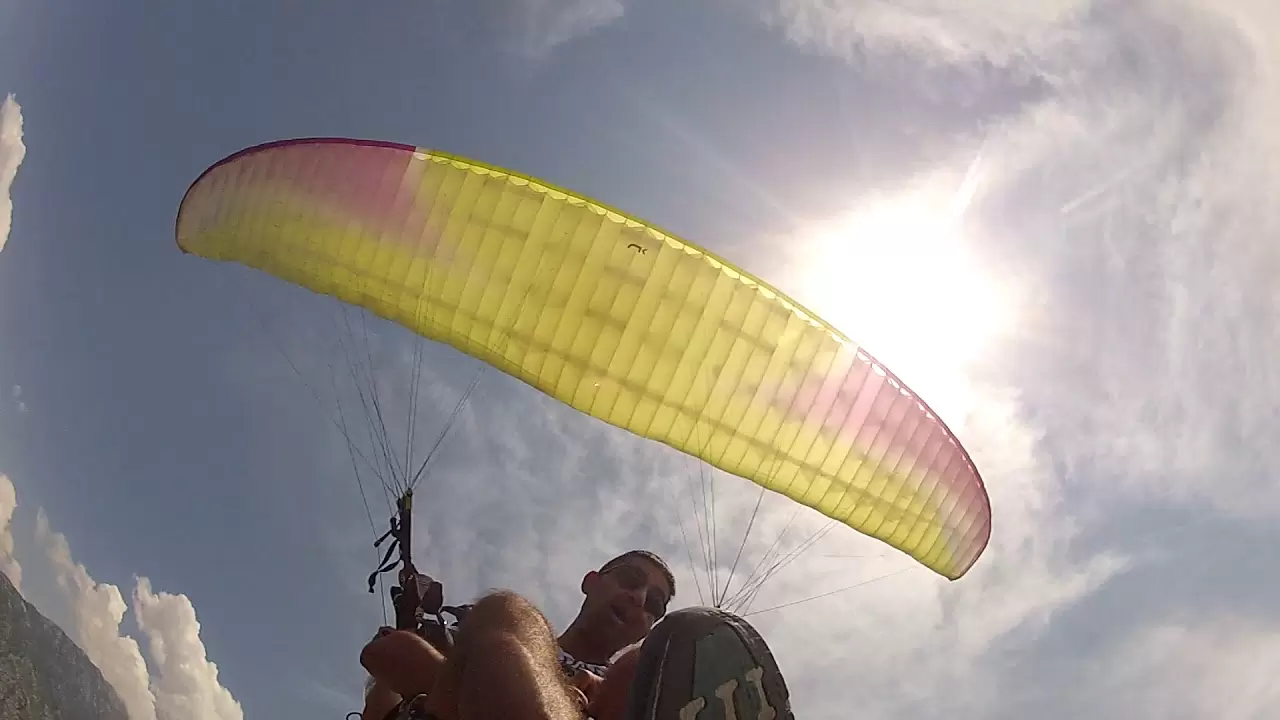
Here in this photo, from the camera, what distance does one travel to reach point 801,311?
7809 millimetres

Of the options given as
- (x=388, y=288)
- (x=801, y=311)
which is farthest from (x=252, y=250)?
(x=801, y=311)

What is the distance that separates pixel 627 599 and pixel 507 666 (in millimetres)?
2778

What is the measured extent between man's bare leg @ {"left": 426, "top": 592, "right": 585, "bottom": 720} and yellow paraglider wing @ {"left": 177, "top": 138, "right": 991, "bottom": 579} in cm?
424

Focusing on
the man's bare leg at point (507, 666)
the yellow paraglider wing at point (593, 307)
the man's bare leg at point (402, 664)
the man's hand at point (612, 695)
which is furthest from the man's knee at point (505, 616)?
the yellow paraglider wing at point (593, 307)

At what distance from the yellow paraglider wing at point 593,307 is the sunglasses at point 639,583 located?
7.74ft

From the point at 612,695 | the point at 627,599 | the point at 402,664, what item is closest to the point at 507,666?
the point at 612,695

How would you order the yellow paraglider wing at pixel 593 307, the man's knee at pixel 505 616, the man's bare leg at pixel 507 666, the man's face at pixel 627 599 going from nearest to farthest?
the man's bare leg at pixel 507 666, the man's knee at pixel 505 616, the man's face at pixel 627 599, the yellow paraglider wing at pixel 593 307

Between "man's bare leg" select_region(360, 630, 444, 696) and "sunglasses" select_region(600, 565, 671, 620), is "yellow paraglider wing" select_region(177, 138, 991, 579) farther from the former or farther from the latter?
"man's bare leg" select_region(360, 630, 444, 696)

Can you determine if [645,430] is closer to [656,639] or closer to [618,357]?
[618,357]

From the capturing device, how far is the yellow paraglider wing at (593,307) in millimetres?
7406

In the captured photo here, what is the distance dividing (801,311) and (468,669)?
542 cm

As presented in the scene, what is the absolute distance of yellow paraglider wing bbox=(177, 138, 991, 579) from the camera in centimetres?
741

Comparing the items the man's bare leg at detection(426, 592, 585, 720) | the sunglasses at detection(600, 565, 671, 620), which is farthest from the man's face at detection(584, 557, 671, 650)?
the man's bare leg at detection(426, 592, 585, 720)

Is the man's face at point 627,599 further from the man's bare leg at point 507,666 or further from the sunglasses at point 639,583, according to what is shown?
the man's bare leg at point 507,666
